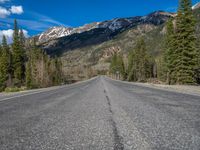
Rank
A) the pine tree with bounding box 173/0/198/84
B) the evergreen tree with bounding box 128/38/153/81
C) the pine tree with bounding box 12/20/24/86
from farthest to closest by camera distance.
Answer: the evergreen tree with bounding box 128/38/153/81
the pine tree with bounding box 12/20/24/86
the pine tree with bounding box 173/0/198/84

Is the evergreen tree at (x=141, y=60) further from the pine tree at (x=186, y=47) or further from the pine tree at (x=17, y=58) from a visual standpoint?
the pine tree at (x=17, y=58)

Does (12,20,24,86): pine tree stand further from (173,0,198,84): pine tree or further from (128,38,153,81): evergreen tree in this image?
(173,0,198,84): pine tree

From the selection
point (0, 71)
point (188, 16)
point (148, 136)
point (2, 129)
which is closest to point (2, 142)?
point (2, 129)

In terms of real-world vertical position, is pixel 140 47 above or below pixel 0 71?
above

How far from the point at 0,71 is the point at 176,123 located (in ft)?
177

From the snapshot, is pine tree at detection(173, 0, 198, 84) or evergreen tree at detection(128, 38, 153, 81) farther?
evergreen tree at detection(128, 38, 153, 81)

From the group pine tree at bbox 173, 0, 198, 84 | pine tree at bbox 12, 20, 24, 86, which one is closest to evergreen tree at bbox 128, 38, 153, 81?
pine tree at bbox 173, 0, 198, 84

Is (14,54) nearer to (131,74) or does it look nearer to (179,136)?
(131,74)

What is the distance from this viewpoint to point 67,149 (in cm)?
394

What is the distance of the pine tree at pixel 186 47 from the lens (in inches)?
1339

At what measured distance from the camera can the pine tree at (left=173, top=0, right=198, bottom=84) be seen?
34.0 m

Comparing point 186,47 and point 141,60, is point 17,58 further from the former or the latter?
point 186,47

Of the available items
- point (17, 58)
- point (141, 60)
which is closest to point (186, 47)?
point (141, 60)

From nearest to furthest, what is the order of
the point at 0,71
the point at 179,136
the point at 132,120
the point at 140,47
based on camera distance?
1. the point at 179,136
2. the point at 132,120
3. the point at 0,71
4. the point at 140,47
